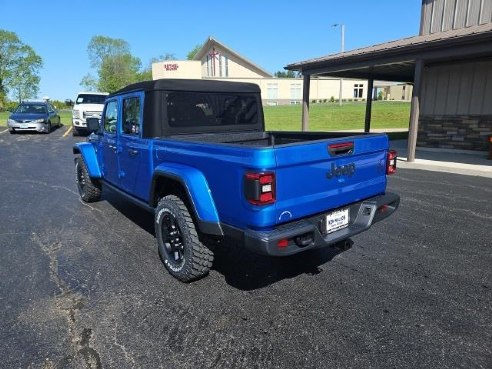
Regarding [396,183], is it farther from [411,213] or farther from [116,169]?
[116,169]

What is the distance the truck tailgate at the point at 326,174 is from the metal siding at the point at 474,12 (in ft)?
38.3

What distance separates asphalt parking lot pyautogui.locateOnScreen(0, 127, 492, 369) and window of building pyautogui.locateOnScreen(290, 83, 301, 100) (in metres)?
61.5

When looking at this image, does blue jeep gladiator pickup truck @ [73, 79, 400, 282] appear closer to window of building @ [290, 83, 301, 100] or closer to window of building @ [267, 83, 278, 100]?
window of building @ [267, 83, 278, 100]

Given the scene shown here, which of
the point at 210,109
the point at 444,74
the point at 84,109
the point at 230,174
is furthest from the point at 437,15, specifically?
the point at 84,109

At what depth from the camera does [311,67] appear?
534 inches

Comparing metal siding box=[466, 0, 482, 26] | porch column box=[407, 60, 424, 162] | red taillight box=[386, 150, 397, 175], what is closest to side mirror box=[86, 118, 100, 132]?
red taillight box=[386, 150, 397, 175]

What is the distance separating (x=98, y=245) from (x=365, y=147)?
3.34 metres

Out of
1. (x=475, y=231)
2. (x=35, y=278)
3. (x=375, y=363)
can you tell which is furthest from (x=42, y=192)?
(x=475, y=231)

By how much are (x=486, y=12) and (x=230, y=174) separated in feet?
43.5

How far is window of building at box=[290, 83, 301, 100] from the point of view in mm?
64463

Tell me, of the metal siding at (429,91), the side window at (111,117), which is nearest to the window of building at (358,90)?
the metal siding at (429,91)

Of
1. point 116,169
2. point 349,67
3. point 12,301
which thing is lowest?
point 12,301

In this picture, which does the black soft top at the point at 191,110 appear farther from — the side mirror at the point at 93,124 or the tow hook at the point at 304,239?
the tow hook at the point at 304,239

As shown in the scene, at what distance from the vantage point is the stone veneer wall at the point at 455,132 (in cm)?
1256
